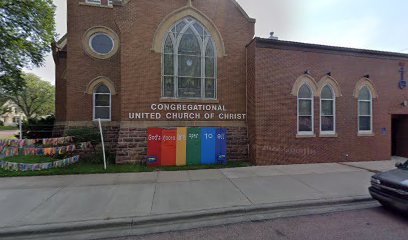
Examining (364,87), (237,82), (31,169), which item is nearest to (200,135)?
(237,82)

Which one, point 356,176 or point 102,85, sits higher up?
point 102,85

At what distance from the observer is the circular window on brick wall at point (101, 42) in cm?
1216

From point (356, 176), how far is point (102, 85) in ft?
45.3

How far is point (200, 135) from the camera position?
980cm

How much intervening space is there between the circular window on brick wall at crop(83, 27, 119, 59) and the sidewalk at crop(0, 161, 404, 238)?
8.00 metres

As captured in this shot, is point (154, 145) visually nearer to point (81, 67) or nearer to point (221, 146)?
point (221, 146)

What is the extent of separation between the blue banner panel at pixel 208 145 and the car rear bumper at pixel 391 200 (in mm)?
6110

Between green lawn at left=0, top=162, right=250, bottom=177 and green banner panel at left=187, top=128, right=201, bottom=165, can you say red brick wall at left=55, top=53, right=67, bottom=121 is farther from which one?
green banner panel at left=187, top=128, right=201, bottom=165

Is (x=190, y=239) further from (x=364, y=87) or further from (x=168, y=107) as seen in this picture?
(x=364, y=87)

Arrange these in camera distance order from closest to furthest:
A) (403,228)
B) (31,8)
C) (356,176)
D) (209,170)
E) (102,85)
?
1. (403,228)
2. (356,176)
3. (209,170)
4. (102,85)
5. (31,8)

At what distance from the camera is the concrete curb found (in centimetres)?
405

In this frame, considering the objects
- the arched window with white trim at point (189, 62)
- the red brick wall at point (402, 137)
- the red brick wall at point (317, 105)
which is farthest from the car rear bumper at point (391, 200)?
the red brick wall at point (402, 137)

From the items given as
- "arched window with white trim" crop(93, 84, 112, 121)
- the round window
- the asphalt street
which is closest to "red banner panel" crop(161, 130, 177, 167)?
"arched window with white trim" crop(93, 84, 112, 121)

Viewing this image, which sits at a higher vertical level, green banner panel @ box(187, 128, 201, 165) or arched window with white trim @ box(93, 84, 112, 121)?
arched window with white trim @ box(93, 84, 112, 121)
